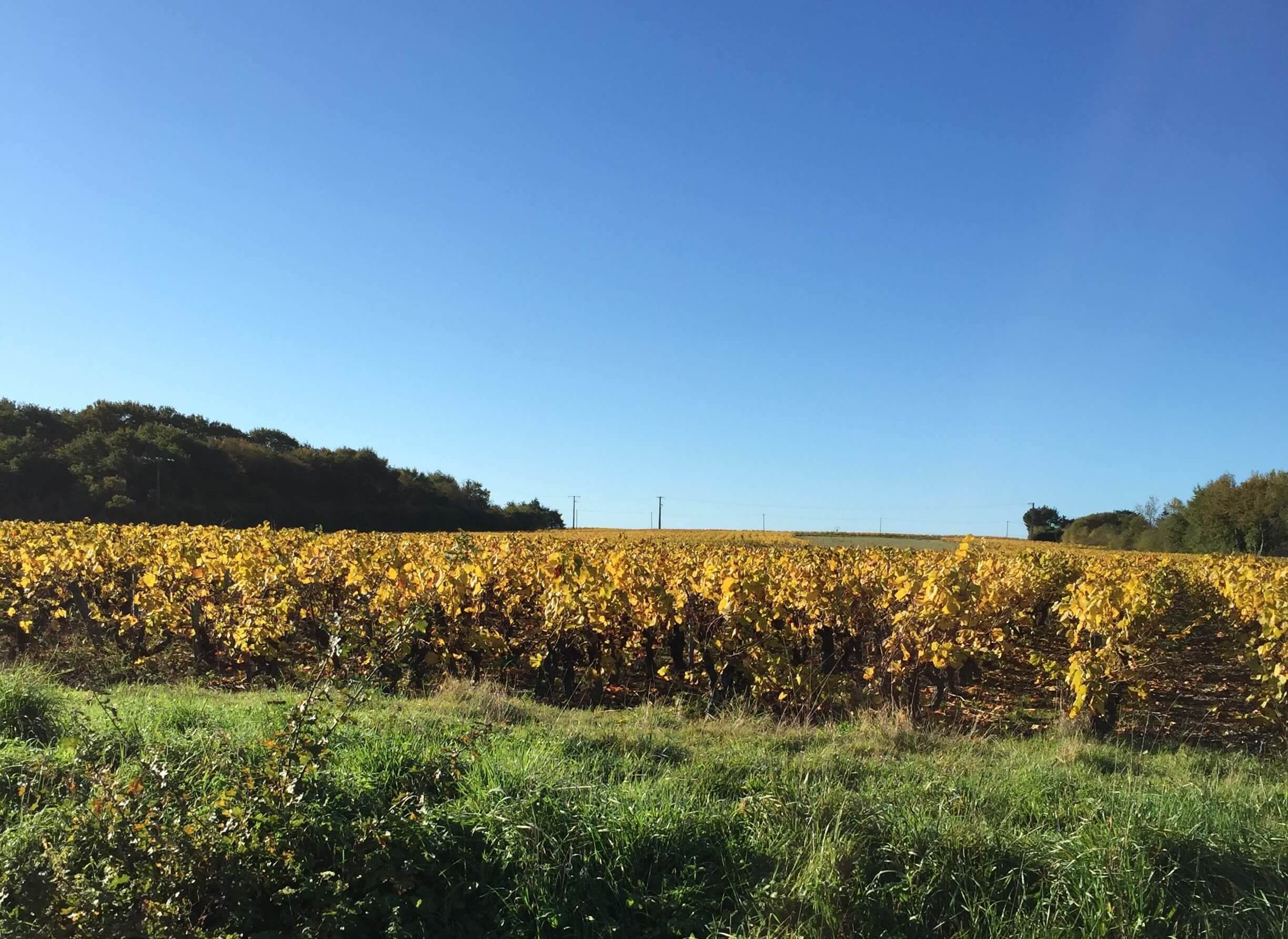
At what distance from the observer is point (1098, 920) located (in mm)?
2945

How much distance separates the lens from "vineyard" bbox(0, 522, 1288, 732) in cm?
655

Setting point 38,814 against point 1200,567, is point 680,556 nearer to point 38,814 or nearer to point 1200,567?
point 38,814

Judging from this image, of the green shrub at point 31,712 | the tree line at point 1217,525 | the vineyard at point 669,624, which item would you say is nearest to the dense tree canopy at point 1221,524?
the tree line at point 1217,525

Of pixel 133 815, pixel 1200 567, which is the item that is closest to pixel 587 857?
pixel 133 815

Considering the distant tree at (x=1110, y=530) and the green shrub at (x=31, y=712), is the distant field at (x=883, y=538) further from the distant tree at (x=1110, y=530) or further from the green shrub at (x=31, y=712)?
the green shrub at (x=31, y=712)

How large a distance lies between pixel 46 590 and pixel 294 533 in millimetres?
5142

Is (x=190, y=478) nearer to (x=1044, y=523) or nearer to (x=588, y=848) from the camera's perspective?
(x=588, y=848)

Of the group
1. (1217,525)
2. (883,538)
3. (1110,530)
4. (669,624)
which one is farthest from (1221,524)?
(669,624)

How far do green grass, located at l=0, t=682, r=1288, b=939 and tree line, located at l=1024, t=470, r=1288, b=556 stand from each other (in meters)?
47.5

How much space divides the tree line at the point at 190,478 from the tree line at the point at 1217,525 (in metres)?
42.1

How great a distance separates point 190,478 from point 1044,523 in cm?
7277

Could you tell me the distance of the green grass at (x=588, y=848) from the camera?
9.32 feet

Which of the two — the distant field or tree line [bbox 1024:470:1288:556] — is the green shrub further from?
tree line [bbox 1024:470:1288:556]

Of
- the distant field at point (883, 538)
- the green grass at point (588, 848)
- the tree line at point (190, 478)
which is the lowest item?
the green grass at point (588, 848)
